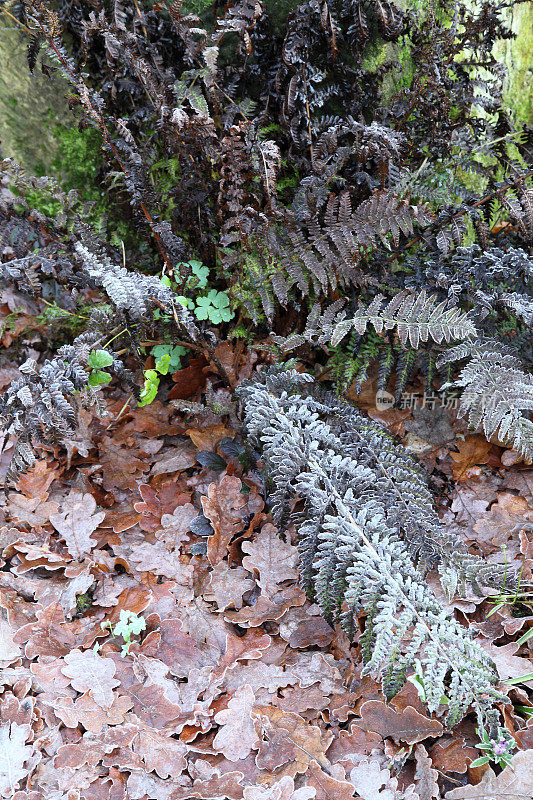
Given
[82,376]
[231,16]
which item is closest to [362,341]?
[82,376]

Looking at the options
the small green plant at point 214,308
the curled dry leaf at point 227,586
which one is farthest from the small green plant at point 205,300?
the curled dry leaf at point 227,586

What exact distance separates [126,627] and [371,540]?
91 centimetres

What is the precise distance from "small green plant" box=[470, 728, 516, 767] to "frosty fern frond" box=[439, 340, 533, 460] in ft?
2.88

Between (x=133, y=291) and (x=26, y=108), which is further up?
(x=26, y=108)

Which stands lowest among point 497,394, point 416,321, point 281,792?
point 281,792

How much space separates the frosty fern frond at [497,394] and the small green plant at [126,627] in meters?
1.39

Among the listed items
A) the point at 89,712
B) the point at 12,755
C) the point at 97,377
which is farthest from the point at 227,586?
the point at 97,377

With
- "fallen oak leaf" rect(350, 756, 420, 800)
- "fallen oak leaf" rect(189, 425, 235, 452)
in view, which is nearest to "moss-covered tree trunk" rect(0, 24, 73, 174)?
"fallen oak leaf" rect(189, 425, 235, 452)

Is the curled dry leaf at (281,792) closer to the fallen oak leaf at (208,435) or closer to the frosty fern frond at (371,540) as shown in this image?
the frosty fern frond at (371,540)

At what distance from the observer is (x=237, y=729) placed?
1549 mm

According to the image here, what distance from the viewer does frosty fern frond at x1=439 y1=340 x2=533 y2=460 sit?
71.9 inches

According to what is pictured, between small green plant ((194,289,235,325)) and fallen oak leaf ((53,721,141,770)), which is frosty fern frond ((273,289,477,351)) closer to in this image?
small green plant ((194,289,235,325))

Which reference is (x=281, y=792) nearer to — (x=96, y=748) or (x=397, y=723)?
(x=397, y=723)

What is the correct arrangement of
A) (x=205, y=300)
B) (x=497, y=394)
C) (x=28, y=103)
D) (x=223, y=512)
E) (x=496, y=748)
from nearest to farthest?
(x=496, y=748), (x=497, y=394), (x=223, y=512), (x=205, y=300), (x=28, y=103)
